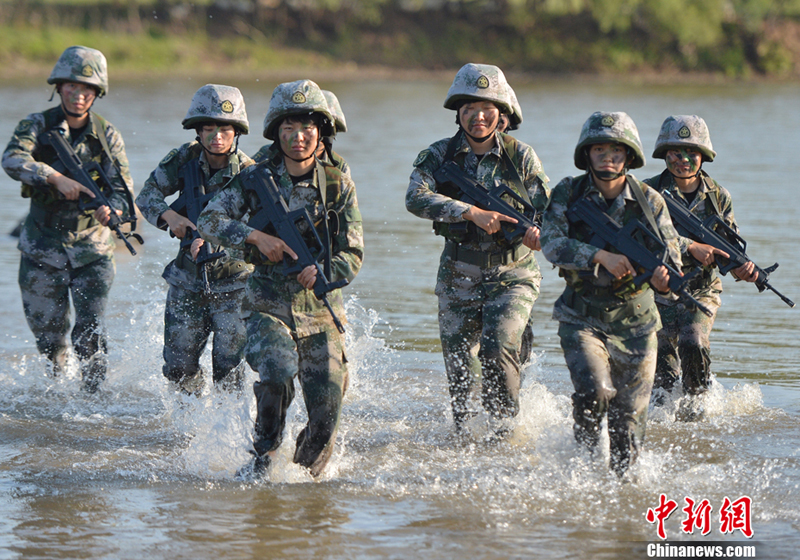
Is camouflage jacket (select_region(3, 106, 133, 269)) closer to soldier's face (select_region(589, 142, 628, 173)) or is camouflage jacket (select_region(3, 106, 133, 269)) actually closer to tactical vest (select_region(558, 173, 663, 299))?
tactical vest (select_region(558, 173, 663, 299))

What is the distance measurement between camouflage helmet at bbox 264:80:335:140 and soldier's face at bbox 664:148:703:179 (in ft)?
8.89

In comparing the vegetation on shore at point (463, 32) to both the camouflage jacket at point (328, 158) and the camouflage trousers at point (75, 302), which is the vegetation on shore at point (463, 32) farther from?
the camouflage jacket at point (328, 158)

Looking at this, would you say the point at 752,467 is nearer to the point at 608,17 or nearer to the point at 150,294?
the point at 150,294

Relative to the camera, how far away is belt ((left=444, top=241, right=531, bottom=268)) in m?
7.18

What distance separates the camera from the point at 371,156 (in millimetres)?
23938

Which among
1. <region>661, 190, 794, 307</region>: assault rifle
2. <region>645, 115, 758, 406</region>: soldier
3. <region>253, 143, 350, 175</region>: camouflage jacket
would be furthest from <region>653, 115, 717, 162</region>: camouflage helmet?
<region>253, 143, 350, 175</region>: camouflage jacket

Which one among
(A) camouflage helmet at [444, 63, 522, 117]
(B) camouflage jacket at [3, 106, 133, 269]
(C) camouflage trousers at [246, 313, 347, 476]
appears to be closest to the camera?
(C) camouflage trousers at [246, 313, 347, 476]

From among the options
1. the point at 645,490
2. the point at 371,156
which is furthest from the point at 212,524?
the point at 371,156

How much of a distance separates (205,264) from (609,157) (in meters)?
2.82

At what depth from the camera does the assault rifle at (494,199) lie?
6.98 m

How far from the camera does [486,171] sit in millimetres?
7281

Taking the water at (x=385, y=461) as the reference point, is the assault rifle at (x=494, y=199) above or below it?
above

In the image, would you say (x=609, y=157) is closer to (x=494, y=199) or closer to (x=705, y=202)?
(x=494, y=199)

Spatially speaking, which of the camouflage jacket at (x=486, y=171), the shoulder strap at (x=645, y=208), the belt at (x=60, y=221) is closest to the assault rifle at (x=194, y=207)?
the belt at (x=60, y=221)
